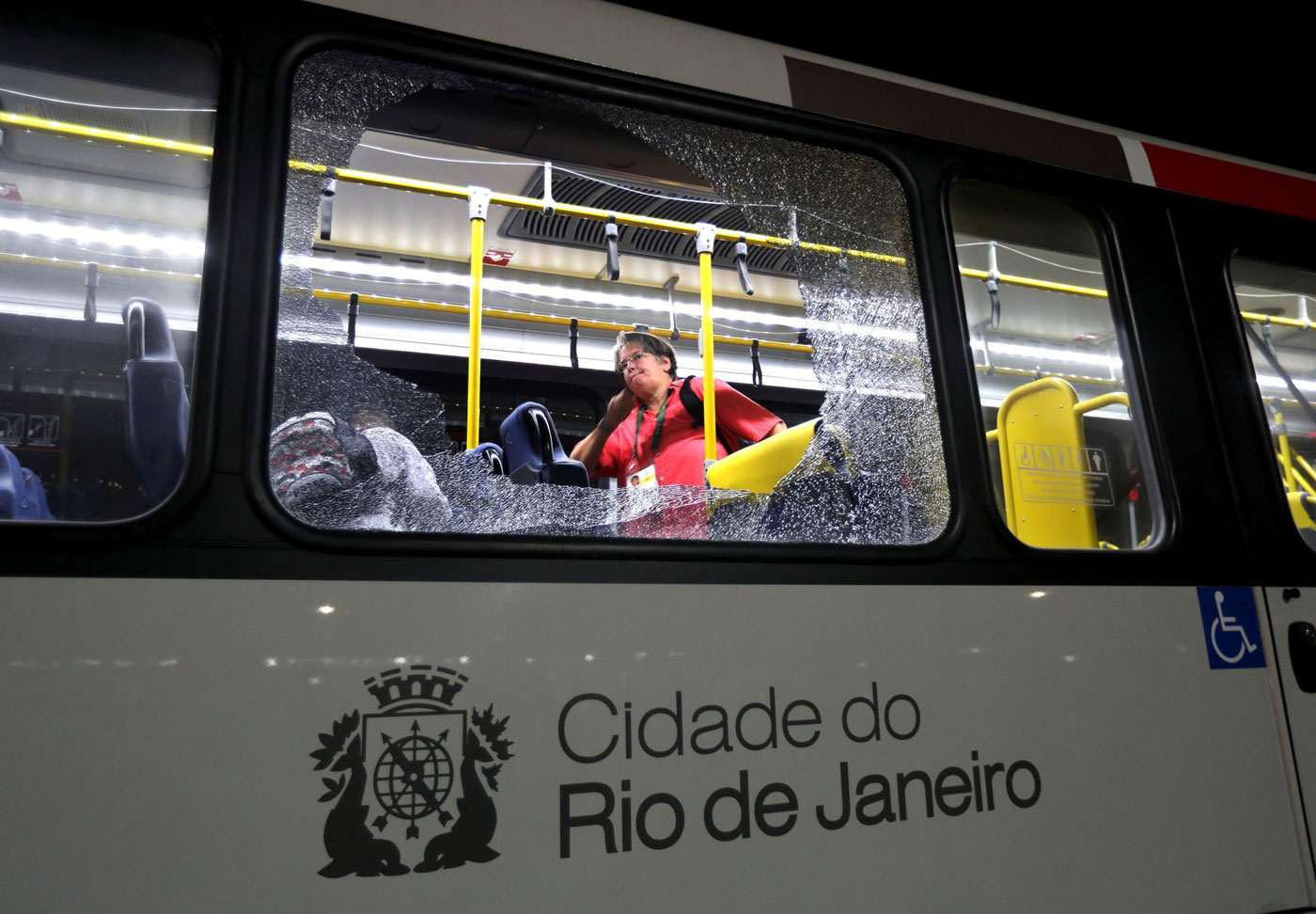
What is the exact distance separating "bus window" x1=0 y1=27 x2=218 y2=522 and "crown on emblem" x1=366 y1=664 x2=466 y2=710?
14.8 inches

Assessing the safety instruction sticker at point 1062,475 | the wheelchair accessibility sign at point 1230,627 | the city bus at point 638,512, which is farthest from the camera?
the safety instruction sticker at point 1062,475

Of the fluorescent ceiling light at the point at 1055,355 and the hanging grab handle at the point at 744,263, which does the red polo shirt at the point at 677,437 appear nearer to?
the hanging grab handle at the point at 744,263

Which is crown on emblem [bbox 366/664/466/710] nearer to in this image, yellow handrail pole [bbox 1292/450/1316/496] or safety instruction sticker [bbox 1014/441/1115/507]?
safety instruction sticker [bbox 1014/441/1115/507]

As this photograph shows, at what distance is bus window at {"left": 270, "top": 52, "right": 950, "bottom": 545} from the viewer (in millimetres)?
1375

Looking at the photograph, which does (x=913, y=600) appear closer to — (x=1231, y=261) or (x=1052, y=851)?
(x=1052, y=851)

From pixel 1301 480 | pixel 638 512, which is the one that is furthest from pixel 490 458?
pixel 1301 480

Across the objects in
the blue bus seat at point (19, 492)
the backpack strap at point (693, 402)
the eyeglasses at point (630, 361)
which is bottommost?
the blue bus seat at point (19, 492)

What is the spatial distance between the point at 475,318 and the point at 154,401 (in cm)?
58

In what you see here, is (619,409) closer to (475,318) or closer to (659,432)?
(659,432)

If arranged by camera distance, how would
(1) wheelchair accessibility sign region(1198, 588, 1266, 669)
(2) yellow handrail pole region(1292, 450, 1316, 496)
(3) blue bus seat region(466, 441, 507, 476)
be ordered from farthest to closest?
1. (2) yellow handrail pole region(1292, 450, 1316, 496)
2. (1) wheelchair accessibility sign region(1198, 588, 1266, 669)
3. (3) blue bus seat region(466, 441, 507, 476)

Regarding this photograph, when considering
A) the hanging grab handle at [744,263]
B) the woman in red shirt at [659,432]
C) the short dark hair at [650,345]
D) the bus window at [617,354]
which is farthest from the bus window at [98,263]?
the short dark hair at [650,345]

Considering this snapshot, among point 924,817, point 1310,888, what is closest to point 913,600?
point 924,817

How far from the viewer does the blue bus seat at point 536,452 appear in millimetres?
1576

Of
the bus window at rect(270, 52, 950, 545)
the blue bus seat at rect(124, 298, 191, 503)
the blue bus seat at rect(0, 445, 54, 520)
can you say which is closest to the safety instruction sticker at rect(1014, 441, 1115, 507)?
the bus window at rect(270, 52, 950, 545)
